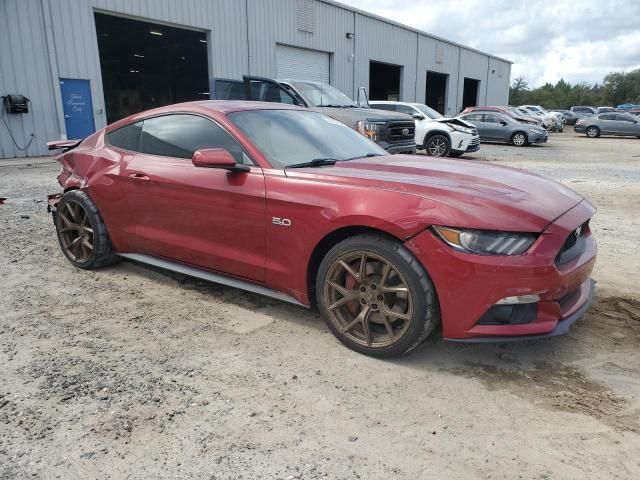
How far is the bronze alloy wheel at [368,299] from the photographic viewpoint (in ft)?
9.82

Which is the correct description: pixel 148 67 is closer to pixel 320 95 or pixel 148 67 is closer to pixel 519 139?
pixel 519 139

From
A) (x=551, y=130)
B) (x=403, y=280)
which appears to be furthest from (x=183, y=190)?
(x=551, y=130)

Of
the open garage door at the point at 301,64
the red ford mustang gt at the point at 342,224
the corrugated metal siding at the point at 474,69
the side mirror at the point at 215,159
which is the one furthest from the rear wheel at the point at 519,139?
the side mirror at the point at 215,159

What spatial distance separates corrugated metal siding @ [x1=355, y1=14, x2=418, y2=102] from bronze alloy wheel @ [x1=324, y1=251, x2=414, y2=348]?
78.7 ft

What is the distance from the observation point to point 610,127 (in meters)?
28.6

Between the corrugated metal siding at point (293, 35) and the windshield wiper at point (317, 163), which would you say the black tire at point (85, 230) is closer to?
the windshield wiper at point (317, 163)

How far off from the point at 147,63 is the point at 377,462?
32990 millimetres

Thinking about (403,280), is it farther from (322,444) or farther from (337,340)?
(322,444)

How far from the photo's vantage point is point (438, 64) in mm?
34312

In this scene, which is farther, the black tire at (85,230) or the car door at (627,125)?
the car door at (627,125)

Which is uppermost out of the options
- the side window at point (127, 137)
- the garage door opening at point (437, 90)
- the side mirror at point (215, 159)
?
the garage door opening at point (437, 90)

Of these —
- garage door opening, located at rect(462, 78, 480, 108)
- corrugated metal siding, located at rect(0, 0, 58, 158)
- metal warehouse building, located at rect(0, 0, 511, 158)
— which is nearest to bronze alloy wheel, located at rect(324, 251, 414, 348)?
metal warehouse building, located at rect(0, 0, 511, 158)

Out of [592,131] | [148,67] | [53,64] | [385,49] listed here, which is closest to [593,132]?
[592,131]

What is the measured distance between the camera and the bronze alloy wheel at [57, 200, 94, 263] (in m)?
4.66
